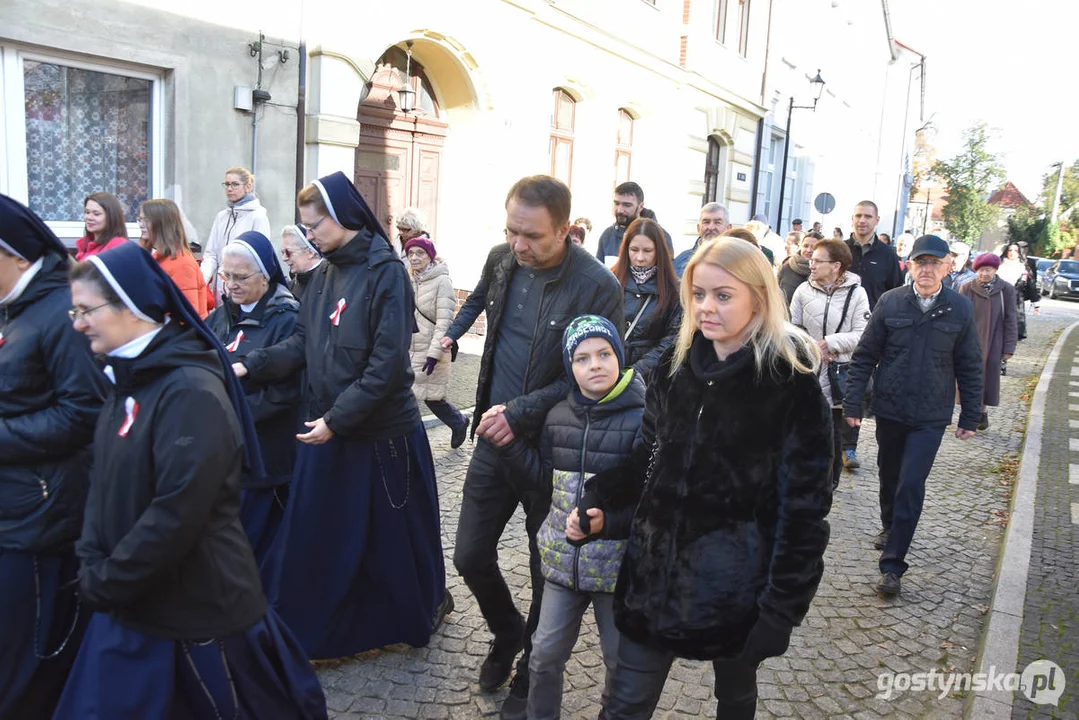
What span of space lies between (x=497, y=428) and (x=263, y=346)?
4.86 feet

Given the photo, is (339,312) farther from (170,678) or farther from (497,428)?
(170,678)

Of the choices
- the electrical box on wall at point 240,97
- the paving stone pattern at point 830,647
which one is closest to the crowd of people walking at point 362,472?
the paving stone pattern at point 830,647

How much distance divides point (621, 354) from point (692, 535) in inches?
31.7

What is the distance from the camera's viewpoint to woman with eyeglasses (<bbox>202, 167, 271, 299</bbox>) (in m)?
7.92

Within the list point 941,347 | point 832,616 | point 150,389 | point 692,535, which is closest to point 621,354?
point 692,535

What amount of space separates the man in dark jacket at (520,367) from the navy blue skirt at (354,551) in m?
0.51

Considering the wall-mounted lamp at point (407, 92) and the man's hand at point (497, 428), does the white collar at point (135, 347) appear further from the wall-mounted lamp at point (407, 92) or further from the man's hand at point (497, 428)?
the wall-mounted lamp at point (407, 92)

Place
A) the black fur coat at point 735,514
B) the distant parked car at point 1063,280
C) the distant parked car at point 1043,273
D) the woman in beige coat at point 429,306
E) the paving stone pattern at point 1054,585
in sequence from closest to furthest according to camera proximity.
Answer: the black fur coat at point 735,514 → the paving stone pattern at point 1054,585 → the woman in beige coat at point 429,306 → the distant parked car at point 1063,280 → the distant parked car at point 1043,273

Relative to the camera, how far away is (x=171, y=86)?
8.44 meters

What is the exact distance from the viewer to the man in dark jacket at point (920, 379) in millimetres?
5129

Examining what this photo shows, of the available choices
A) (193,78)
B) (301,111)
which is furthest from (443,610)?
(301,111)

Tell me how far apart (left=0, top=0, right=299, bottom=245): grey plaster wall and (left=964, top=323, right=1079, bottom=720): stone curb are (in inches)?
298

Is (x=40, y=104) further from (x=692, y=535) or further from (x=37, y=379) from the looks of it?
(x=692, y=535)

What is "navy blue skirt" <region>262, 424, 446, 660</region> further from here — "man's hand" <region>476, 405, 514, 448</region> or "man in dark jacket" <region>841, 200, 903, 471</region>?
"man in dark jacket" <region>841, 200, 903, 471</region>
